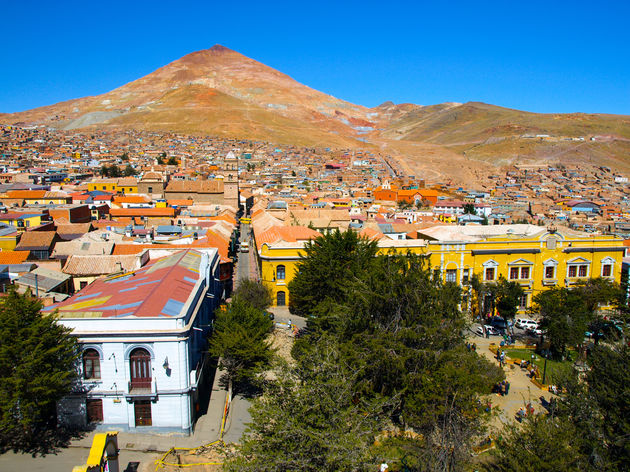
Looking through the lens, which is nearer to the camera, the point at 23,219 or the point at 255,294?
the point at 255,294

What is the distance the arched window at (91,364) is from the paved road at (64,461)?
1867 mm

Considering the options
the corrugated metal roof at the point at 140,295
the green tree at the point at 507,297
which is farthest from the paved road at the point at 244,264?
the green tree at the point at 507,297

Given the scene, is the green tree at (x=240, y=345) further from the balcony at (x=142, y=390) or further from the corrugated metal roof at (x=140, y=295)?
the balcony at (x=142, y=390)

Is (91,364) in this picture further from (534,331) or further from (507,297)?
(534,331)

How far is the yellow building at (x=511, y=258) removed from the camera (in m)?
26.0

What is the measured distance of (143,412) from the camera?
1329 centimetres

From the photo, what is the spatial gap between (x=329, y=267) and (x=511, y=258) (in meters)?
11.1

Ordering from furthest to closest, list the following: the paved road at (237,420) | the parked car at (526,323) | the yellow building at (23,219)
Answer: the yellow building at (23,219) → the parked car at (526,323) → the paved road at (237,420)

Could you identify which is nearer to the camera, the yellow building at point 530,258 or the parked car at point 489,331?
the parked car at point 489,331

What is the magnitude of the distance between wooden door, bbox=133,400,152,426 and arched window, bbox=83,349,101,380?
1358mm

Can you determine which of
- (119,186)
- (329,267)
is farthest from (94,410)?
(119,186)

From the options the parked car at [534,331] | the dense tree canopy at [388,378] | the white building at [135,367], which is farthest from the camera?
the parked car at [534,331]

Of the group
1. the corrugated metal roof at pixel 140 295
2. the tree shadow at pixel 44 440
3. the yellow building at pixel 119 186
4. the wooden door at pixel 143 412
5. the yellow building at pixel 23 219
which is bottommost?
the tree shadow at pixel 44 440


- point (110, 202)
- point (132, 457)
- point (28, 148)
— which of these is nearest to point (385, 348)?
point (132, 457)
